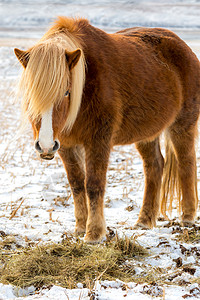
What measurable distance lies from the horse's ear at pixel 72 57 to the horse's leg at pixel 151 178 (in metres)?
1.83

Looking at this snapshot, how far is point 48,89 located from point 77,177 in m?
1.18

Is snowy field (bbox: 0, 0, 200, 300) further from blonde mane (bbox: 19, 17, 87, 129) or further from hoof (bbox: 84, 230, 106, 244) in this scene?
blonde mane (bbox: 19, 17, 87, 129)

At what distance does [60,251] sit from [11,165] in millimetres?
3449

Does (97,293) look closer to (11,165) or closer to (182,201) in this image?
(182,201)

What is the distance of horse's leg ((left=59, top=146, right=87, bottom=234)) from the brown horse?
0.4 inches

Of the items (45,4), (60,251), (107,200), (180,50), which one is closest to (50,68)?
(60,251)

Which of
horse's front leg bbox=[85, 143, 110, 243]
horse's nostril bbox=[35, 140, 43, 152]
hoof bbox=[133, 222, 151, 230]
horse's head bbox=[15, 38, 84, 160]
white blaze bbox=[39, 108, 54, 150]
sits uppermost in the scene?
horse's head bbox=[15, 38, 84, 160]

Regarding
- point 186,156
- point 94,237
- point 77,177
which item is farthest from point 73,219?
point 186,156

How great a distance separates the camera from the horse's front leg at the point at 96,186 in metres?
3.34

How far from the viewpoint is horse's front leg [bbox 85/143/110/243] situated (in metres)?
3.34

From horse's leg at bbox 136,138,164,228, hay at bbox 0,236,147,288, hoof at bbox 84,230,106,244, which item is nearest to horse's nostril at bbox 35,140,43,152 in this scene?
hay at bbox 0,236,147,288

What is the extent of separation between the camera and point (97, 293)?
7.56 ft

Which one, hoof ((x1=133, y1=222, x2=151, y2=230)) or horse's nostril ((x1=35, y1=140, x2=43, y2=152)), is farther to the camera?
hoof ((x1=133, y1=222, x2=151, y2=230))

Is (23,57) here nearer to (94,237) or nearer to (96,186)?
(96,186)
